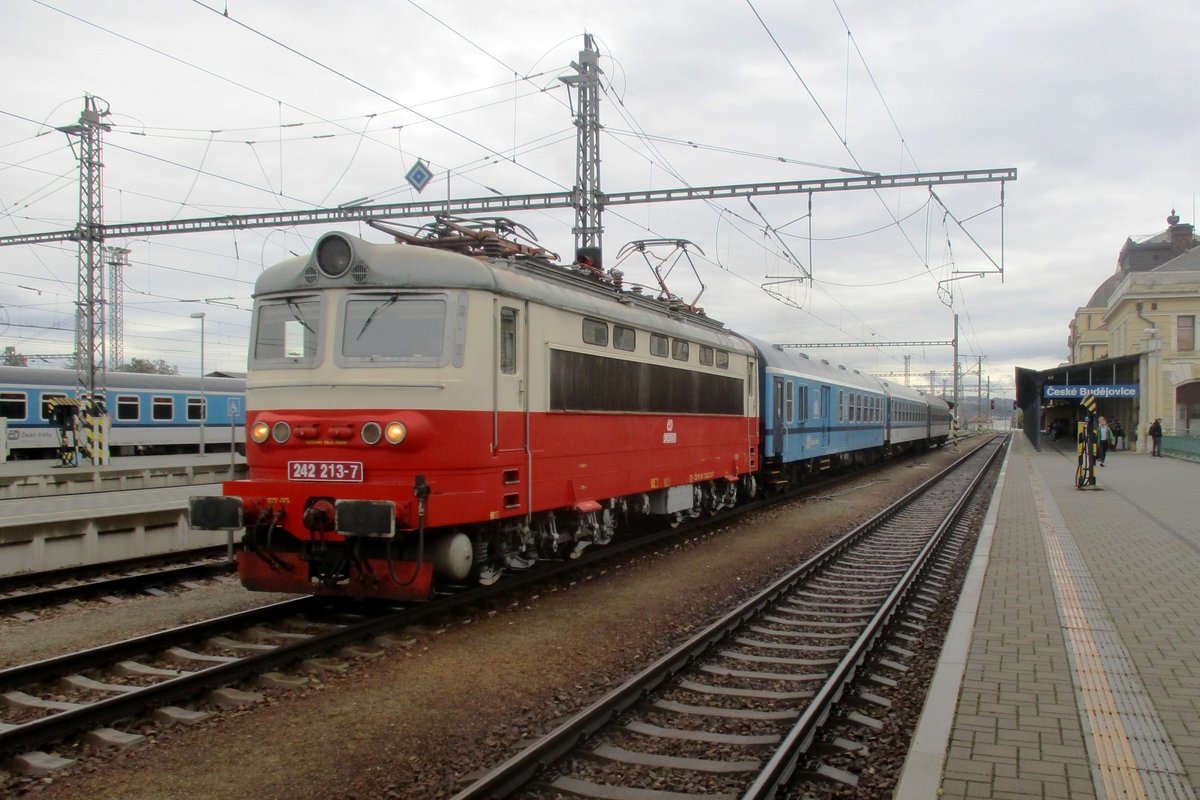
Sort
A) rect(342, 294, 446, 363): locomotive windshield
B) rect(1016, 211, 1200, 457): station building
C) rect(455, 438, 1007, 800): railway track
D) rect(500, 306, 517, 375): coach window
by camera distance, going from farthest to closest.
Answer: rect(1016, 211, 1200, 457): station building, rect(500, 306, 517, 375): coach window, rect(342, 294, 446, 363): locomotive windshield, rect(455, 438, 1007, 800): railway track

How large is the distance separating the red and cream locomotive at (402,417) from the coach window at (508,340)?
0.06 feet

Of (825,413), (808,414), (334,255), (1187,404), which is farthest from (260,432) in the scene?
(1187,404)

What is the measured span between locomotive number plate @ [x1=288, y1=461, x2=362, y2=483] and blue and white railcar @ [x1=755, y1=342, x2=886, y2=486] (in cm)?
1120

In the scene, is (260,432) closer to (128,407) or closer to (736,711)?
(736,711)

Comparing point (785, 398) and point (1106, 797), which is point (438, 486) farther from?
point (785, 398)

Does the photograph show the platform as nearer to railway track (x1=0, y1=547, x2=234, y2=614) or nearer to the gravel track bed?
the gravel track bed

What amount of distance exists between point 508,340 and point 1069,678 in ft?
17.3

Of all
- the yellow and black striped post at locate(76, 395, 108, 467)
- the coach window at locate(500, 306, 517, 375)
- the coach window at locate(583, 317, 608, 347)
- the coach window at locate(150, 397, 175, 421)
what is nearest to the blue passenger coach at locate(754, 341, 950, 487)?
the coach window at locate(583, 317, 608, 347)

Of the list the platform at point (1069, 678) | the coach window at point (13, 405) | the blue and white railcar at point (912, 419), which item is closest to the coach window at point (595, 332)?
the platform at point (1069, 678)

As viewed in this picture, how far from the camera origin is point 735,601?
9.15 meters

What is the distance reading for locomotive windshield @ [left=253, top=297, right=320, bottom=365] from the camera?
7.88m

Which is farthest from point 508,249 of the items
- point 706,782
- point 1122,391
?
point 1122,391

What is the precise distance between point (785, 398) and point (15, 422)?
2382cm

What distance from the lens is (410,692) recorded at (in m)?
6.10
